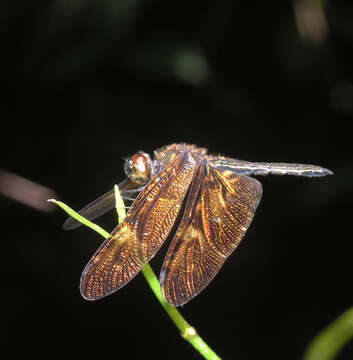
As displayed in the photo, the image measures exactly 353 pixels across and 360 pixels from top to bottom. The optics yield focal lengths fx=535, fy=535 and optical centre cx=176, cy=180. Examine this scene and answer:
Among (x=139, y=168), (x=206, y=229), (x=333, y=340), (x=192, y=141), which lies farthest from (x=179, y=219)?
(x=192, y=141)

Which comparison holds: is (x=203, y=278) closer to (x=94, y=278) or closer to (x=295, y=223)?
(x=94, y=278)

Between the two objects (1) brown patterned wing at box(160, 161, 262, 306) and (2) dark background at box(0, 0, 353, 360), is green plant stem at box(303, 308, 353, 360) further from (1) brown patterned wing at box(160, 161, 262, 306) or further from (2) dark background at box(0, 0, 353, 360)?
(2) dark background at box(0, 0, 353, 360)

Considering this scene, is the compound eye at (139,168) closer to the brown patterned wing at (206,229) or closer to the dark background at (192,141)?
the brown patterned wing at (206,229)

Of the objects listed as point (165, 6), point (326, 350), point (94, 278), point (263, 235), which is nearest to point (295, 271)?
point (263, 235)

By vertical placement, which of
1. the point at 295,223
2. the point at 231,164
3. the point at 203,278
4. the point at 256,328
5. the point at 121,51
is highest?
the point at 121,51

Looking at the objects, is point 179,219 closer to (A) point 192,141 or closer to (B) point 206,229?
(B) point 206,229

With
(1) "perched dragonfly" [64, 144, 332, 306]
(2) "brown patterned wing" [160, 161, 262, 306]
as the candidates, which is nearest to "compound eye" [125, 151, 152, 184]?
(1) "perched dragonfly" [64, 144, 332, 306]

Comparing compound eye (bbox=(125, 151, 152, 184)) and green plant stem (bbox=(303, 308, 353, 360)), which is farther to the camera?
compound eye (bbox=(125, 151, 152, 184))
